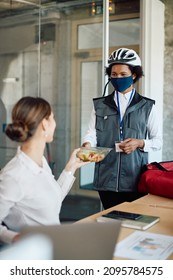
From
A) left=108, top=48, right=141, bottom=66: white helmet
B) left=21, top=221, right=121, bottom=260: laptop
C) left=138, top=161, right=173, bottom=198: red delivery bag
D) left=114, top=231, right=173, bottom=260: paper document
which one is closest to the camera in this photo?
left=21, top=221, right=121, bottom=260: laptop

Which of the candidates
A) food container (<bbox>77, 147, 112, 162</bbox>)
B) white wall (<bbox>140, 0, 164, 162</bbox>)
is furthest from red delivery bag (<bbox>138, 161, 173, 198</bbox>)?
white wall (<bbox>140, 0, 164, 162</bbox>)

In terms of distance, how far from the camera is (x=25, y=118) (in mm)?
1635

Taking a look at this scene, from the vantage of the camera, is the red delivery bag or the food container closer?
the food container

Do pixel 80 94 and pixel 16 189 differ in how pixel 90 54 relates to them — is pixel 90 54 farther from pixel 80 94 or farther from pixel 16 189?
pixel 16 189

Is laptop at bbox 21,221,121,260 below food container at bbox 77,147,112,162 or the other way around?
below

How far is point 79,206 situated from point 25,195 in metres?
3.47

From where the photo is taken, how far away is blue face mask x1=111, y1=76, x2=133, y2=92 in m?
2.59

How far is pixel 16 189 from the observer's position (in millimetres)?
1551

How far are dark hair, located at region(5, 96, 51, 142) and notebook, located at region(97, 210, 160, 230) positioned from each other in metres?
0.53

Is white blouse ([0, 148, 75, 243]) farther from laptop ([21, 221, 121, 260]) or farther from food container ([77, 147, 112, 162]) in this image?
laptop ([21, 221, 121, 260])

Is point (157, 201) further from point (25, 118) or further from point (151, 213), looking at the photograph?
point (25, 118)

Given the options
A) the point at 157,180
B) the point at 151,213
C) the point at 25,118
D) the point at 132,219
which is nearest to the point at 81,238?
the point at 25,118
